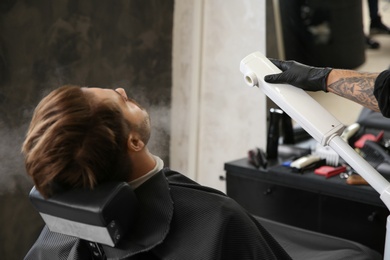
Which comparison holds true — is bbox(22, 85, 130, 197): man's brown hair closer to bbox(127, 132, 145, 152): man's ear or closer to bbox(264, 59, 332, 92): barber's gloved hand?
bbox(127, 132, 145, 152): man's ear

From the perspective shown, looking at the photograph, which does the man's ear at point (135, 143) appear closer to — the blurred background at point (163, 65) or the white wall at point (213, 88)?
the blurred background at point (163, 65)

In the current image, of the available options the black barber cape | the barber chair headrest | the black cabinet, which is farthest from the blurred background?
the barber chair headrest

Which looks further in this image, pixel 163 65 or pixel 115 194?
pixel 163 65

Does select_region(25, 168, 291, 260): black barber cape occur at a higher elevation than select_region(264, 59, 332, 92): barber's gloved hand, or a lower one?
lower

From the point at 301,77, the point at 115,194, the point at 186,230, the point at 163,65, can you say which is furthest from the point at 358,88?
the point at 163,65

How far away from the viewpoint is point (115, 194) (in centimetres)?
93

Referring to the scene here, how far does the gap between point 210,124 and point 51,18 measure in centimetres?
123

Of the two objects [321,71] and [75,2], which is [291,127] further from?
[75,2]

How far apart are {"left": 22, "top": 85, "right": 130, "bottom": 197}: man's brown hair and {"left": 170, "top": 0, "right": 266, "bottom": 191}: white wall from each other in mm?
1627

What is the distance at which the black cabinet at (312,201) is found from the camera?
177 centimetres

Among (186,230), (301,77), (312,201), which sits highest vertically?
(301,77)

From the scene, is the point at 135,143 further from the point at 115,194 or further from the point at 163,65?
the point at 163,65

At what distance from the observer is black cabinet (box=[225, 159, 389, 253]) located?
177cm

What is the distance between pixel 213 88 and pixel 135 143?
170cm
